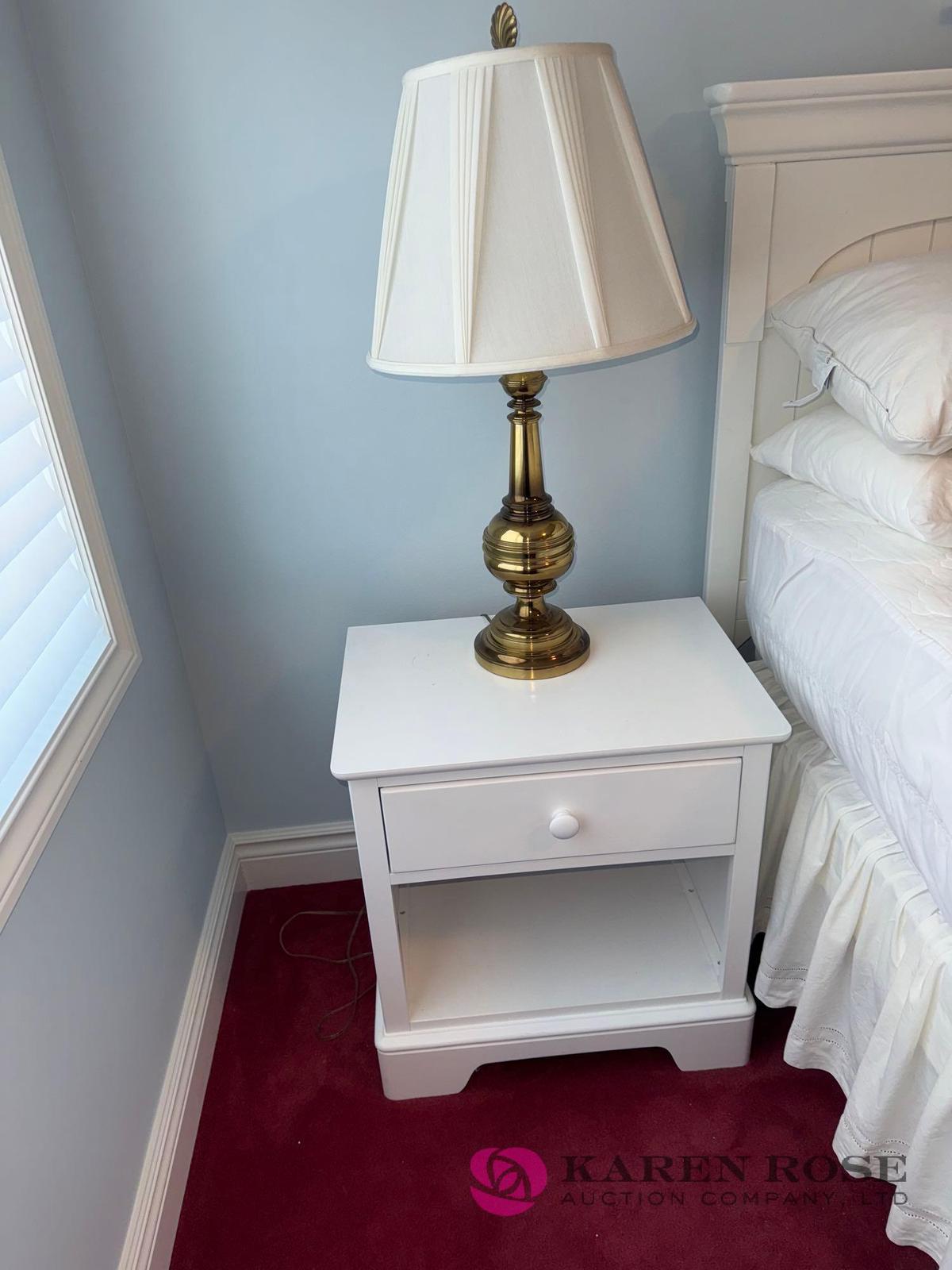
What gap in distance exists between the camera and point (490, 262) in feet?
2.88

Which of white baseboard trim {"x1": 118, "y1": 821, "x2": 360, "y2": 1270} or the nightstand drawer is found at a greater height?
the nightstand drawer

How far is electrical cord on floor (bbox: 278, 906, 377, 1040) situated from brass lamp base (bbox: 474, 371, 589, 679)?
0.51 meters

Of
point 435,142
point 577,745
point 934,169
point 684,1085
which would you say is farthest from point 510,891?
point 934,169

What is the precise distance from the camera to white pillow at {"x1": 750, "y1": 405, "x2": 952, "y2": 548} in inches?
38.5

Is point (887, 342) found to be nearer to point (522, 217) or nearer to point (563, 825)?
point (522, 217)

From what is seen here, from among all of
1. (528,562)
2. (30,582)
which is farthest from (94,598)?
(528,562)

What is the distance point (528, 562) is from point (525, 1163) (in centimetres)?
79

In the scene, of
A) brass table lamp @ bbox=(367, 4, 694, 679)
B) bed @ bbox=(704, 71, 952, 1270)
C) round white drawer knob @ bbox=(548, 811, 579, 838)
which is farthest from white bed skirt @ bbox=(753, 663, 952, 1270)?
brass table lamp @ bbox=(367, 4, 694, 679)

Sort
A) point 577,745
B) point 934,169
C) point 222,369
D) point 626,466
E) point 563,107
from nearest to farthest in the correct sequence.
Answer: point 563,107, point 577,745, point 934,169, point 222,369, point 626,466

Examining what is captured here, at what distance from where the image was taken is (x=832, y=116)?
1127 millimetres

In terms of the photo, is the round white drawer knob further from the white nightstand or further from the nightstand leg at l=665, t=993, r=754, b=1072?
the nightstand leg at l=665, t=993, r=754, b=1072

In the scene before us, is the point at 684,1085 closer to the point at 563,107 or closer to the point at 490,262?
the point at 490,262

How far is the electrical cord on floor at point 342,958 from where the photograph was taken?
4.58 ft

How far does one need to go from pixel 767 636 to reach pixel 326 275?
788 millimetres
